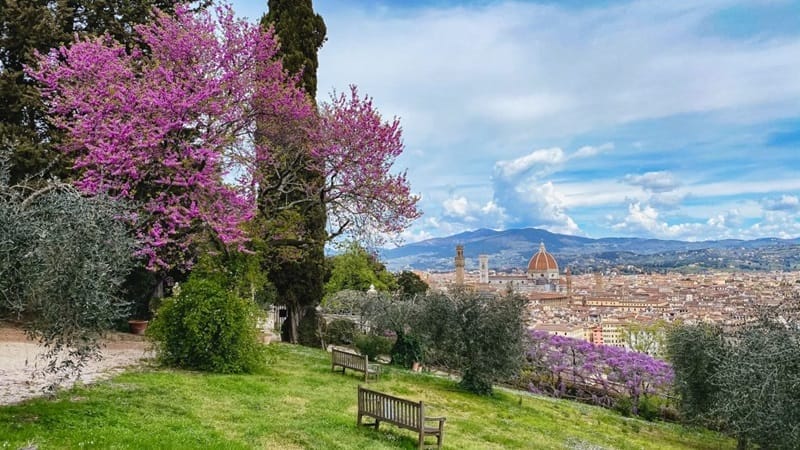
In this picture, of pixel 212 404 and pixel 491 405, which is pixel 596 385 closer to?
pixel 491 405

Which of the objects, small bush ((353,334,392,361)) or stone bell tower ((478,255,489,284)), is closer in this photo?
small bush ((353,334,392,361))

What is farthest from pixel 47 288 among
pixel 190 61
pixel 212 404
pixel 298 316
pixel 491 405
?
pixel 298 316

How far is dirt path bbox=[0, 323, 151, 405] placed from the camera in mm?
9180

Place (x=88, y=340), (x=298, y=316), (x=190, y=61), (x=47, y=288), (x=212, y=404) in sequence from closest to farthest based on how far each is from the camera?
(x=47, y=288)
(x=88, y=340)
(x=212, y=404)
(x=190, y=61)
(x=298, y=316)

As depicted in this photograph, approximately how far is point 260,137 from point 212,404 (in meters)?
8.91

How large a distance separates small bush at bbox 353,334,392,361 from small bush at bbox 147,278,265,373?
25.7 feet

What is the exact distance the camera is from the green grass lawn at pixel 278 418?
23.5 feet

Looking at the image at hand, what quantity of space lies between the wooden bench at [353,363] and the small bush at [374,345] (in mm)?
4517

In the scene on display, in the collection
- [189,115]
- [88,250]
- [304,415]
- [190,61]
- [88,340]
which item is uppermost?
[190,61]

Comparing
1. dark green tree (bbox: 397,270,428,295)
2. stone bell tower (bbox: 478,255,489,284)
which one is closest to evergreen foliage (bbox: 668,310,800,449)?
dark green tree (bbox: 397,270,428,295)

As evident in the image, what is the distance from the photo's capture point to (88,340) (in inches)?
268

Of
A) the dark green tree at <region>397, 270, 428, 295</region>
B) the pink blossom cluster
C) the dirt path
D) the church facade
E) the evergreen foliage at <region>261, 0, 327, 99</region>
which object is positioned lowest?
the pink blossom cluster

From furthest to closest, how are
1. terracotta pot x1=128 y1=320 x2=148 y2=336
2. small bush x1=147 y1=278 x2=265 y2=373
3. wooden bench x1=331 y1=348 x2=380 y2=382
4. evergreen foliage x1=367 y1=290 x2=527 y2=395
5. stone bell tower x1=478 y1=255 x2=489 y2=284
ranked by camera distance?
stone bell tower x1=478 y1=255 x2=489 y2=284
terracotta pot x1=128 y1=320 x2=148 y2=336
evergreen foliage x1=367 y1=290 x2=527 y2=395
wooden bench x1=331 y1=348 x2=380 y2=382
small bush x1=147 y1=278 x2=265 y2=373

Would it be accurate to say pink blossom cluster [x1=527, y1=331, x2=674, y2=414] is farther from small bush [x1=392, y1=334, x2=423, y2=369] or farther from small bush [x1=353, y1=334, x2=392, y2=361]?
small bush [x1=353, y1=334, x2=392, y2=361]
